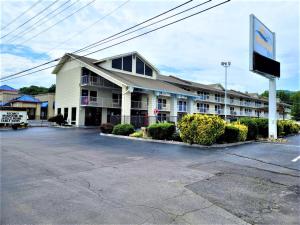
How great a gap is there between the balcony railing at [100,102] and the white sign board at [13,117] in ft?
21.9

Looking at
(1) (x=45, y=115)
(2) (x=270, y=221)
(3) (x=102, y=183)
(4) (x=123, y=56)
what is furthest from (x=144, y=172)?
(1) (x=45, y=115)

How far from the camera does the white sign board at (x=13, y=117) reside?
23922mm

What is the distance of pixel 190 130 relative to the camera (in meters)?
12.6

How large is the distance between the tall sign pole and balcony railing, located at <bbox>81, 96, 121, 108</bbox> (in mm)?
19586

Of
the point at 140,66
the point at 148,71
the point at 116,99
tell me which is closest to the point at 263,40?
the point at 140,66

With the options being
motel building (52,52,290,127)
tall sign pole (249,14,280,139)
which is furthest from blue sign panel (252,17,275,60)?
motel building (52,52,290,127)

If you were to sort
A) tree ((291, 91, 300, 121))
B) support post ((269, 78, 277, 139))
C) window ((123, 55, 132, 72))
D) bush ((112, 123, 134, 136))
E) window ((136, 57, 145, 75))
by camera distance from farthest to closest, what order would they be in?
tree ((291, 91, 300, 121)) < window ((136, 57, 145, 75)) < window ((123, 55, 132, 72)) < bush ((112, 123, 134, 136)) < support post ((269, 78, 277, 139))

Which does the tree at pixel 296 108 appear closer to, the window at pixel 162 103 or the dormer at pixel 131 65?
the window at pixel 162 103

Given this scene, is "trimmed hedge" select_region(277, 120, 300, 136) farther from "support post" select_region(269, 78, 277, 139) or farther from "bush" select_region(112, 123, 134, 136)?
"bush" select_region(112, 123, 134, 136)

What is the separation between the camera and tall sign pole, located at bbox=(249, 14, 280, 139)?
50.0 feet

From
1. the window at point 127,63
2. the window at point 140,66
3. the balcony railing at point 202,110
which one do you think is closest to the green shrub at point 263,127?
the window at point 127,63

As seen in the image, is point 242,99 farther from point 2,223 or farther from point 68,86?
point 2,223

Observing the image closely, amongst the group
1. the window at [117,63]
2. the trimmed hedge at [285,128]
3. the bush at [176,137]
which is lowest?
the bush at [176,137]

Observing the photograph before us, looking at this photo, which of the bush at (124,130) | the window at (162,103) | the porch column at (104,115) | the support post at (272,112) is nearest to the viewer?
the support post at (272,112)
